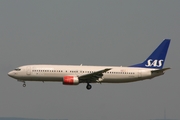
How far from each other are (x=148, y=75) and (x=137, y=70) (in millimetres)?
1908

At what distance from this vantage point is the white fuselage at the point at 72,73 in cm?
6750

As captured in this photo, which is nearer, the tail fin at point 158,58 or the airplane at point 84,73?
the airplane at point 84,73

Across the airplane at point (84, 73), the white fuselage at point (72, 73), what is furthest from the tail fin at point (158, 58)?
the white fuselage at point (72, 73)

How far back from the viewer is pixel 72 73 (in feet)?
225

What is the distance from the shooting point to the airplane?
67.4 metres

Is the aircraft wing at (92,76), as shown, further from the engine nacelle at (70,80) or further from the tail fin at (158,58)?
the tail fin at (158,58)

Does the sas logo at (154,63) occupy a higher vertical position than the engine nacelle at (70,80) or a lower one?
higher

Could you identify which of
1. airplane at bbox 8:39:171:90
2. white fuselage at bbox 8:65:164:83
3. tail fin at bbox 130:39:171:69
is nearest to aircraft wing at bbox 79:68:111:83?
airplane at bbox 8:39:171:90

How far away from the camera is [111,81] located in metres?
69.8

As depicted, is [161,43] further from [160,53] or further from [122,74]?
[122,74]

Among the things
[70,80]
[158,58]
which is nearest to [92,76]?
[70,80]

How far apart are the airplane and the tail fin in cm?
56

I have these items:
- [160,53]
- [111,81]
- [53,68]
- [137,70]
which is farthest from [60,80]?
[160,53]

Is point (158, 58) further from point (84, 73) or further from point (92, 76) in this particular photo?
point (84, 73)
